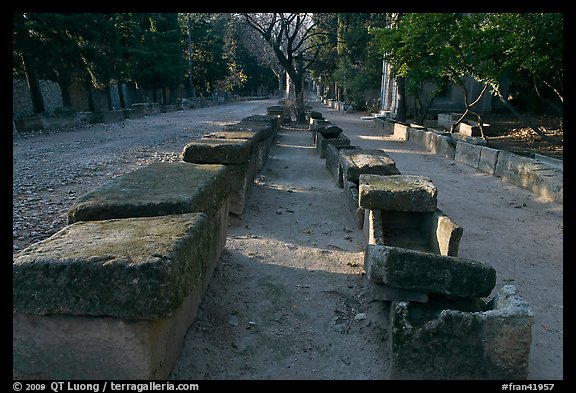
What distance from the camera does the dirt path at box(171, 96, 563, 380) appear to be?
8.71ft

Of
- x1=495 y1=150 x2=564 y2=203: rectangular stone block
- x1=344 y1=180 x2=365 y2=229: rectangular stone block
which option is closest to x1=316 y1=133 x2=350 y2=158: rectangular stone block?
x1=495 y1=150 x2=564 y2=203: rectangular stone block

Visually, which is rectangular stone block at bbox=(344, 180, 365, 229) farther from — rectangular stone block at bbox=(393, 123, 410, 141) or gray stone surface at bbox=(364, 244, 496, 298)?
rectangular stone block at bbox=(393, 123, 410, 141)

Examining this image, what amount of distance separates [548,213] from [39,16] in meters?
17.8

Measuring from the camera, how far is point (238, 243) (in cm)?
461

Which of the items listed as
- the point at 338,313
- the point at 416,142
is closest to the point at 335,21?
the point at 416,142

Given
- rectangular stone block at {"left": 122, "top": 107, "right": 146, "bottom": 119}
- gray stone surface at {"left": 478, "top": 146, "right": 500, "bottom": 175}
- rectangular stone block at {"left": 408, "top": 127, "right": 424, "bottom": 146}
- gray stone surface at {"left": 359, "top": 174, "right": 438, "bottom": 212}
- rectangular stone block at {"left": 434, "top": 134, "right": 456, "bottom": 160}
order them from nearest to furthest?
gray stone surface at {"left": 359, "top": 174, "right": 438, "bottom": 212}, gray stone surface at {"left": 478, "top": 146, "right": 500, "bottom": 175}, rectangular stone block at {"left": 434, "top": 134, "right": 456, "bottom": 160}, rectangular stone block at {"left": 408, "top": 127, "right": 424, "bottom": 146}, rectangular stone block at {"left": 122, "top": 107, "right": 146, "bottom": 119}

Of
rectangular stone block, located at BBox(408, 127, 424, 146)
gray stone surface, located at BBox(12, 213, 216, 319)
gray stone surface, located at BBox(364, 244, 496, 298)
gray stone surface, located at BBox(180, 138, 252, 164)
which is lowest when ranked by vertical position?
rectangular stone block, located at BBox(408, 127, 424, 146)

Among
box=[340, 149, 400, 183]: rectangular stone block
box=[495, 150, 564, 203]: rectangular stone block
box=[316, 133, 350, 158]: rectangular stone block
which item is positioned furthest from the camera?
box=[316, 133, 350, 158]: rectangular stone block

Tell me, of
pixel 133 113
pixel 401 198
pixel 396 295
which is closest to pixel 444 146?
pixel 401 198

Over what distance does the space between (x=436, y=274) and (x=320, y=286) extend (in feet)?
4.03

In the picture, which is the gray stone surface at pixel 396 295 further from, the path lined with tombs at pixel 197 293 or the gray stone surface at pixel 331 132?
the gray stone surface at pixel 331 132

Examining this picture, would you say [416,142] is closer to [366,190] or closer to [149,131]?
[149,131]

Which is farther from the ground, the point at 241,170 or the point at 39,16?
the point at 39,16
